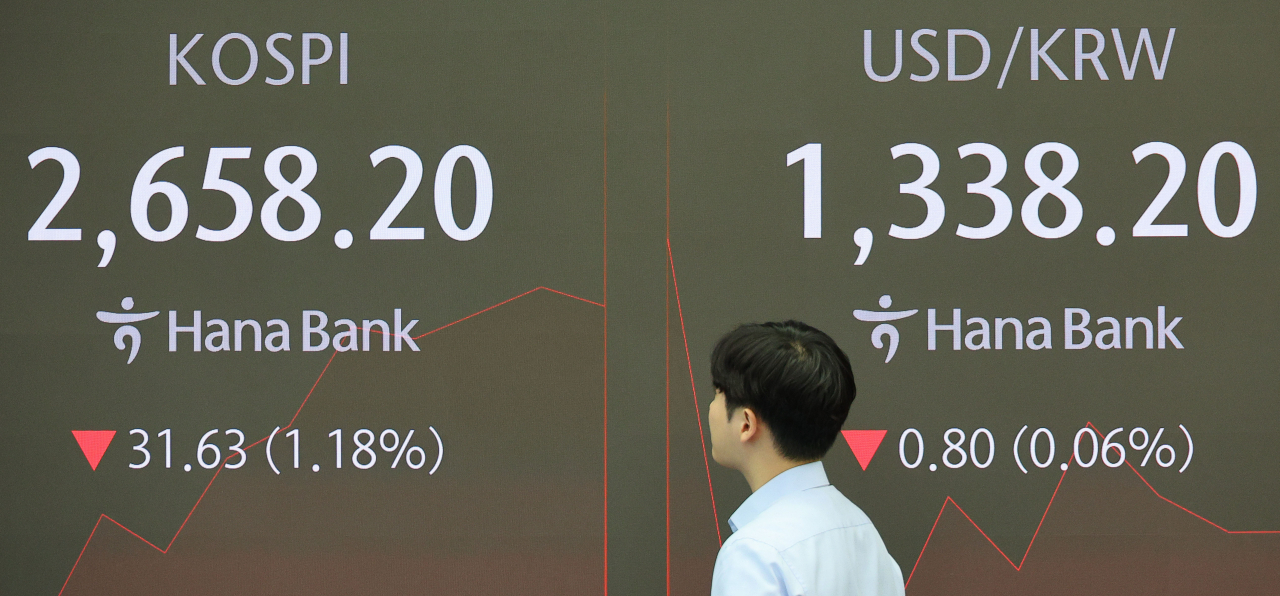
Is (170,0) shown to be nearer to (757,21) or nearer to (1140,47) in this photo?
(757,21)

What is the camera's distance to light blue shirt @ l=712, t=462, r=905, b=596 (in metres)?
0.95

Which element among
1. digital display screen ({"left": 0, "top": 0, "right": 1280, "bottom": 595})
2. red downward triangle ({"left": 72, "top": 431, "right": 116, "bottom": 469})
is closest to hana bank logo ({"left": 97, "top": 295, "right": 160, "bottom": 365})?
digital display screen ({"left": 0, "top": 0, "right": 1280, "bottom": 595})

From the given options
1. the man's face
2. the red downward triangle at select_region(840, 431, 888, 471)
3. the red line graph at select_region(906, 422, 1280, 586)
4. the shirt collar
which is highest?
the man's face

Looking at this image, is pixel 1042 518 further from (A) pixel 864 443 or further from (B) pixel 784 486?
(B) pixel 784 486

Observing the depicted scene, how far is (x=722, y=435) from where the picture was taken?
3.64 feet

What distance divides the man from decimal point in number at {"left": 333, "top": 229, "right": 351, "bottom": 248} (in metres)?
1.04

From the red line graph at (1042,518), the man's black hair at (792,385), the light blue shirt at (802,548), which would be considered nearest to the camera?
the light blue shirt at (802,548)

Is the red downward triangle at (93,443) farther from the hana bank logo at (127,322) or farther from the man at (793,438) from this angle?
the man at (793,438)

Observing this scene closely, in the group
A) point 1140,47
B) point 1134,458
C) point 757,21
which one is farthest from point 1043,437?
point 757,21

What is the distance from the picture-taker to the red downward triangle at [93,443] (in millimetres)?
Result: 1890

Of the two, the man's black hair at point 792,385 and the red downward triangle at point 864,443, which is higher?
the man's black hair at point 792,385

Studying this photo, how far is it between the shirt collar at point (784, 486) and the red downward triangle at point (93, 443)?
1.41 metres

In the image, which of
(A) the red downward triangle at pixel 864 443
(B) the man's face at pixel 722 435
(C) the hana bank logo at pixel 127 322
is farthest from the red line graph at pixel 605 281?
(C) the hana bank logo at pixel 127 322

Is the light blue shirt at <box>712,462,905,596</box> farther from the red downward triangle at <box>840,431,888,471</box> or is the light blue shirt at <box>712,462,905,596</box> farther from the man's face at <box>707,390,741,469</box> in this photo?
the red downward triangle at <box>840,431,888,471</box>
